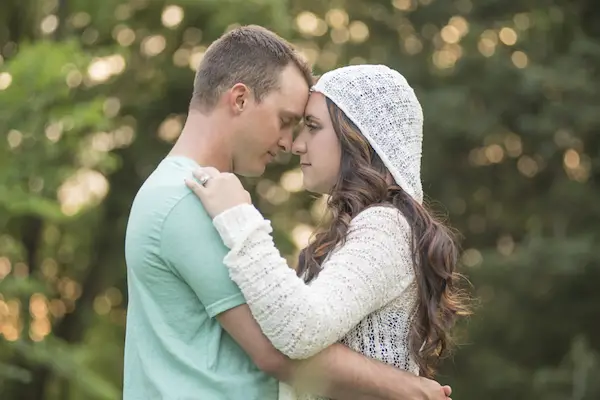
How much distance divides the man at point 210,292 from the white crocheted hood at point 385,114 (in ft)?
0.68

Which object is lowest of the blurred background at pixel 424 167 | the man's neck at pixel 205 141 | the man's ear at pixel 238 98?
the blurred background at pixel 424 167

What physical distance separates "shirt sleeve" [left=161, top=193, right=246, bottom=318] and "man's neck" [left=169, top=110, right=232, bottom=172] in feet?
0.88

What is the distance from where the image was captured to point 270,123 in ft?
10.6

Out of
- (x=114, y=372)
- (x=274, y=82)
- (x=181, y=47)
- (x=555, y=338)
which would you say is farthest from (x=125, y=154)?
(x=274, y=82)

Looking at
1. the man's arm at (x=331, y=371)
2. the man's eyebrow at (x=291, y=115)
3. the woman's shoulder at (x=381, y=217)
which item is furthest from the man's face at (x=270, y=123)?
the man's arm at (x=331, y=371)

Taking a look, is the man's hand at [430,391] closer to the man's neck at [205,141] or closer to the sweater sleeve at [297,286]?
the sweater sleeve at [297,286]

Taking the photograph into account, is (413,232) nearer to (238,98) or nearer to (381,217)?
(381,217)

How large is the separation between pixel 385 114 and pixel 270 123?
0.35 meters

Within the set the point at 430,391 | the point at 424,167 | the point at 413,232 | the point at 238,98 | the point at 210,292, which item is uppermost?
the point at 238,98

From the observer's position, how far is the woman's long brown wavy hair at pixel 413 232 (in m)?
3.17

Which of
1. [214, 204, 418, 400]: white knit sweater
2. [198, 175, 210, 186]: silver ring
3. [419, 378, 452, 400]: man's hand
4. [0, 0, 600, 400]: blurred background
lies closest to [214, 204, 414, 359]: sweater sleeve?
[214, 204, 418, 400]: white knit sweater

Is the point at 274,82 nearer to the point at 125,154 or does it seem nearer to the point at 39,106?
the point at 39,106

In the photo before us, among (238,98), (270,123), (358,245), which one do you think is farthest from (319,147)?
(358,245)

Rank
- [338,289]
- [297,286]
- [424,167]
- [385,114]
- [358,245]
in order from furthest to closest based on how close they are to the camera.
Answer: [424,167]
[385,114]
[358,245]
[338,289]
[297,286]
